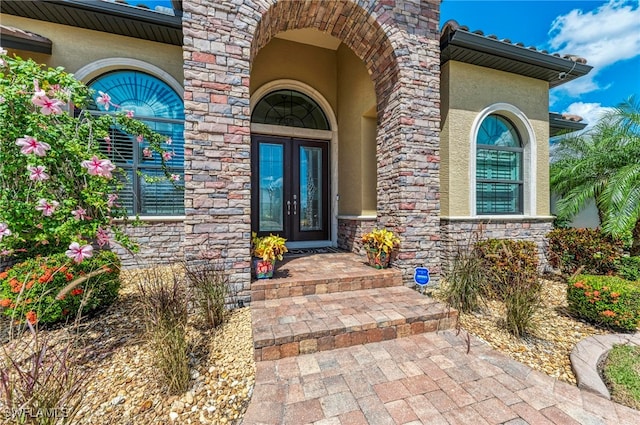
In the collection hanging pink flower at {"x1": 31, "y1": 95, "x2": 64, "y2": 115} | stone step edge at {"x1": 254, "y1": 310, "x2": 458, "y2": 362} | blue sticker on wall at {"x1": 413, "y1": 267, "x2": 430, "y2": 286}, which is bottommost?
stone step edge at {"x1": 254, "y1": 310, "x2": 458, "y2": 362}

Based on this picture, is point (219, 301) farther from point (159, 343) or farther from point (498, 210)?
point (498, 210)

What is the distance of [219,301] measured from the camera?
332cm

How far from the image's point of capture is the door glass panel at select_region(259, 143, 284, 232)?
6.70 m

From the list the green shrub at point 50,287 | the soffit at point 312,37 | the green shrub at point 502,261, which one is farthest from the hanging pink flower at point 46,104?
the green shrub at point 502,261

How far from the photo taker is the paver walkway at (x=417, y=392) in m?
2.01

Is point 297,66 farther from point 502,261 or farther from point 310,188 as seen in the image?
point 502,261

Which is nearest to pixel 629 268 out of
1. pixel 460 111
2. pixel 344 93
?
pixel 460 111

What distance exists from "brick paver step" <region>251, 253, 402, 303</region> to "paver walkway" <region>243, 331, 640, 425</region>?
48.5 inches

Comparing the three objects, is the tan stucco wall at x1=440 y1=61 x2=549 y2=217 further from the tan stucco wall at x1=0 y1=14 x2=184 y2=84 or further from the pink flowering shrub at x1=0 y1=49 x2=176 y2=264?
the tan stucco wall at x1=0 y1=14 x2=184 y2=84

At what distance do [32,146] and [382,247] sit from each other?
4.47m

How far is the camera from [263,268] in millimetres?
3965

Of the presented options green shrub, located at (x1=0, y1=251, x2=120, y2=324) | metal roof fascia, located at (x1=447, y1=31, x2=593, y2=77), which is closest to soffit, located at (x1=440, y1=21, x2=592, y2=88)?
metal roof fascia, located at (x1=447, y1=31, x2=593, y2=77)

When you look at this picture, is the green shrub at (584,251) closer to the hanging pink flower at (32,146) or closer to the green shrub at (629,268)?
the green shrub at (629,268)

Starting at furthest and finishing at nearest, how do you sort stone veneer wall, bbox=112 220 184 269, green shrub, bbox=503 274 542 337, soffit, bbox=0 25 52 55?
stone veneer wall, bbox=112 220 184 269, soffit, bbox=0 25 52 55, green shrub, bbox=503 274 542 337
